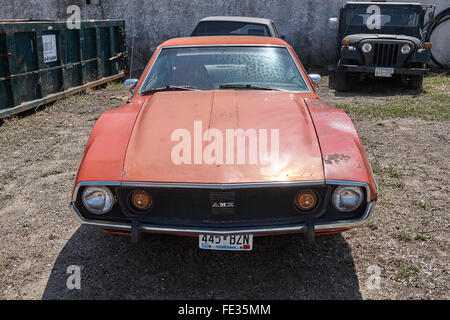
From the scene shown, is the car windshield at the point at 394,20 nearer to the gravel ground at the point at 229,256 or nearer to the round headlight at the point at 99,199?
the gravel ground at the point at 229,256

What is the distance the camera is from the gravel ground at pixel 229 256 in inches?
107

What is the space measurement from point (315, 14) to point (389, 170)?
8474 millimetres

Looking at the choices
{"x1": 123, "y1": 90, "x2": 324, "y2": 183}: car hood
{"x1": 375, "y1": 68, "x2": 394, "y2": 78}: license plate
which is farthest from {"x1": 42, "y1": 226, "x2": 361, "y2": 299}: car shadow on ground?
{"x1": 375, "y1": 68, "x2": 394, "y2": 78}: license plate

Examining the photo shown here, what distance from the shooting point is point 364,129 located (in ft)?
20.5

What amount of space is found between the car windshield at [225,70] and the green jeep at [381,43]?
5373 millimetres

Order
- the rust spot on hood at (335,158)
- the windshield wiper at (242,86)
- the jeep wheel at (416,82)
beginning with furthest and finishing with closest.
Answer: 1. the jeep wheel at (416,82)
2. the windshield wiper at (242,86)
3. the rust spot on hood at (335,158)

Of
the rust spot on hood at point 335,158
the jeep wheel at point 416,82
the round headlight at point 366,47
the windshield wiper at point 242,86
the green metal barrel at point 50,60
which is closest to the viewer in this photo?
the rust spot on hood at point 335,158

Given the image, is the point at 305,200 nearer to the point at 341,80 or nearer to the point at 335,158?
the point at 335,158

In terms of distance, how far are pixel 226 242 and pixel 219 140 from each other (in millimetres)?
635

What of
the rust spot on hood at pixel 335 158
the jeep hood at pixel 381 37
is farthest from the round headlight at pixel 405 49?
the rust spot on hood at pixel 335 158

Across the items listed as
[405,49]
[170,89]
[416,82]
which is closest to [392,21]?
[405,49]

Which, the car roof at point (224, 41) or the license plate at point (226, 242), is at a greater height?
the car roof at point (224, 41)

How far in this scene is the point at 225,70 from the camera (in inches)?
150
